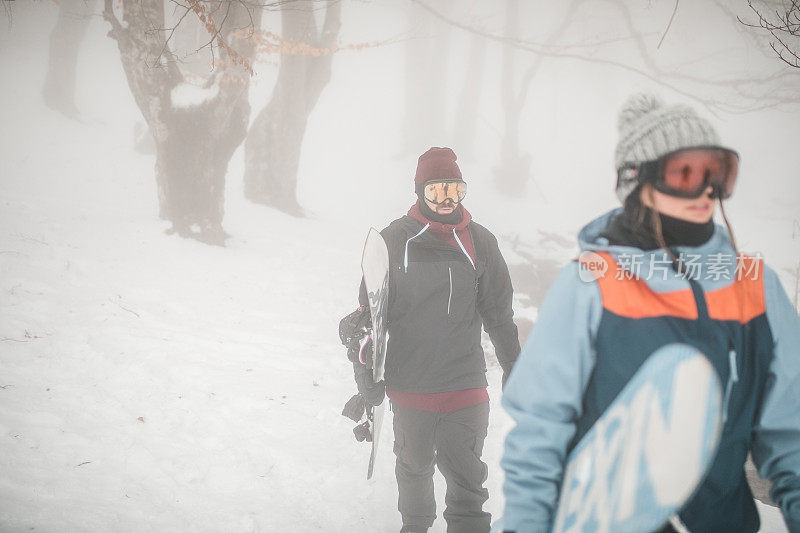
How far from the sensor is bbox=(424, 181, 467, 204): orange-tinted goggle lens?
2.43 m

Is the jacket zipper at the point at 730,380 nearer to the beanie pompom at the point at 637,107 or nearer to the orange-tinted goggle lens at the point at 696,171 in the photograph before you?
the orange-tinted goggle lens at the point at 696,171

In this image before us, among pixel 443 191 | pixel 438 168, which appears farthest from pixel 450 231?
pixel 438 168

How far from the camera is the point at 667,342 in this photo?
3.26ft

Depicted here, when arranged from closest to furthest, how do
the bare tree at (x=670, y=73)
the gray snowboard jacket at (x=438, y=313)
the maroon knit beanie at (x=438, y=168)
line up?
1. the gray snowboard jacket at (x=438, y=313)
2. the maroon knit beanie at (x=438, y=168)
3. the bare tree at (x=670, y=73)

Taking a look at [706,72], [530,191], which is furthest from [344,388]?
[706,72]

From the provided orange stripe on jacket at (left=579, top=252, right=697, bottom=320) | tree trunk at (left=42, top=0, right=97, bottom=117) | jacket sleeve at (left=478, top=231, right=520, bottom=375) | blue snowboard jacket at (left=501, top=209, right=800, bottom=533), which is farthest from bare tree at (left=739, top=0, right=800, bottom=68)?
tree trunk at (left=42, top=0, right=97, bottom=117)

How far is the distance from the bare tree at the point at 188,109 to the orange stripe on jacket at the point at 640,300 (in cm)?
613

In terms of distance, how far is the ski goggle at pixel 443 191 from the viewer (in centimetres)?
243

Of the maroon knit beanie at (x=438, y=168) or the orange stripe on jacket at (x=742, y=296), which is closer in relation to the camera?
the orange stripe on jacket at (x=742, y=296)

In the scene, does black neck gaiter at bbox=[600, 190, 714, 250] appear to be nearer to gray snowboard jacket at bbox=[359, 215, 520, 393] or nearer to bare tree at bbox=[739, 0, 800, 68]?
gray snowboard jacket at bbox=[359, 215, 520, 393]

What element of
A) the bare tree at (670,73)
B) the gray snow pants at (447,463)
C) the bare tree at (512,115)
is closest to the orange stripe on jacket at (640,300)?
the gray snow pants at (447,463)

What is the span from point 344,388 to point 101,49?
2630 centimetres

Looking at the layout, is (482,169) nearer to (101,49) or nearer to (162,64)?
(162,64)

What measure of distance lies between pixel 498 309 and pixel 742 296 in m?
1.36
